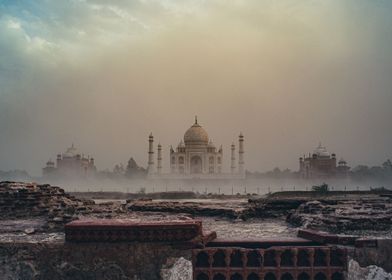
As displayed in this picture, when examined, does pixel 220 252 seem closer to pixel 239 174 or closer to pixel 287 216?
pixel 287 216

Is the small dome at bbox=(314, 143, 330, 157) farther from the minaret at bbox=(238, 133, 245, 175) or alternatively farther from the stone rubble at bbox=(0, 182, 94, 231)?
the stone rubble at bbox=(0, 182, 94, 231)

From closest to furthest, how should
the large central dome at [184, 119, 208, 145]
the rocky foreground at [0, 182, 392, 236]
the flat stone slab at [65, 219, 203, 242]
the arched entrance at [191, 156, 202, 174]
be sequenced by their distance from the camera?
the flat stone slab at [65, 219, 203, 242] → the rocky foreground at [0, 182, 392, 236] → the large central dome at [184, 119, 208, 145] → the arched entrance at [191, 156, 202, 174]

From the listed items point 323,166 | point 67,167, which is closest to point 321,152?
point 323,166

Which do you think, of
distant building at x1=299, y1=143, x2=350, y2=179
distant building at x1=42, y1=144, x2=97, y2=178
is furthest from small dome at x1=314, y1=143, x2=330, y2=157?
distant building at x1=42, y1=144, x2=97, y2=178

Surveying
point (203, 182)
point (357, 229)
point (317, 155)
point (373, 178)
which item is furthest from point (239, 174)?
point (357, 229)

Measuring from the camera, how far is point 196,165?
199 ft

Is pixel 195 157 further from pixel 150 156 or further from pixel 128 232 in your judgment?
pixel 128 232

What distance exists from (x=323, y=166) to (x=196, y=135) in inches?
601

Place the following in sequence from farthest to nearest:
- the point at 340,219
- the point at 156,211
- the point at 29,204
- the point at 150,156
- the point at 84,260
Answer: the point at 150,156, the point at 156,211, the point at 29,204, the point at 340,219, the point at 84,260

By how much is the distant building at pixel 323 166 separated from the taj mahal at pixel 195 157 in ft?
26.1

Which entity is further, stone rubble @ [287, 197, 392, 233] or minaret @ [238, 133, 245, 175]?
minaret @ [238, 133, 245, 175]

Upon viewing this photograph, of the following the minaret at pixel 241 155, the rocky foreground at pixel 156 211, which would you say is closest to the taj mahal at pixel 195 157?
the minaret at pixel 241 155

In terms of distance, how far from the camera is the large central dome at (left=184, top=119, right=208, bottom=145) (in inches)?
2341

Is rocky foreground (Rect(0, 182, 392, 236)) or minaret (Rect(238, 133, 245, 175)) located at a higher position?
minaret (Rect(238, 133, 245, 175))
